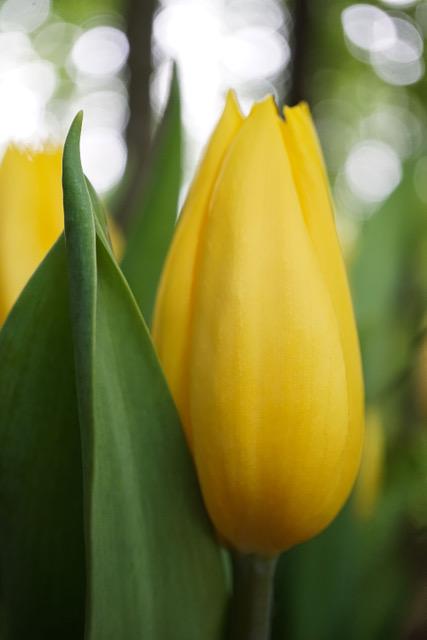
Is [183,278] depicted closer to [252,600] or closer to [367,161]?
[252,600]

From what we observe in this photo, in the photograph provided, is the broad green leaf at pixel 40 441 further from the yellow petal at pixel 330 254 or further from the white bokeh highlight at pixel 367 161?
the white bokeh highlight at pixel 367 161

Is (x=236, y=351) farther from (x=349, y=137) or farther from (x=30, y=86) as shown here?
(x=349, y=137)

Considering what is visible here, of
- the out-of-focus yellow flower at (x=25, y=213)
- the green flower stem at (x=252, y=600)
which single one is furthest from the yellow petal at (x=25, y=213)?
the green flower stem at (x=252, y=600)

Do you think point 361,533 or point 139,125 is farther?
point 139,125

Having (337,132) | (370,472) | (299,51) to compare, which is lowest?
(370,472)

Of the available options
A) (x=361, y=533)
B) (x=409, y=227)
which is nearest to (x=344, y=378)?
(x=361, y=533)

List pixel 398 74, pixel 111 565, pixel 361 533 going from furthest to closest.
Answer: pixel 398 74 → pixel 361 533 → pixel 111 565

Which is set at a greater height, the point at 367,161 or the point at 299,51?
the point at 299,51

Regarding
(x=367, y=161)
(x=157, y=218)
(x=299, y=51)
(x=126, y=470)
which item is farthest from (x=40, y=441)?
(x=367, y=161)
